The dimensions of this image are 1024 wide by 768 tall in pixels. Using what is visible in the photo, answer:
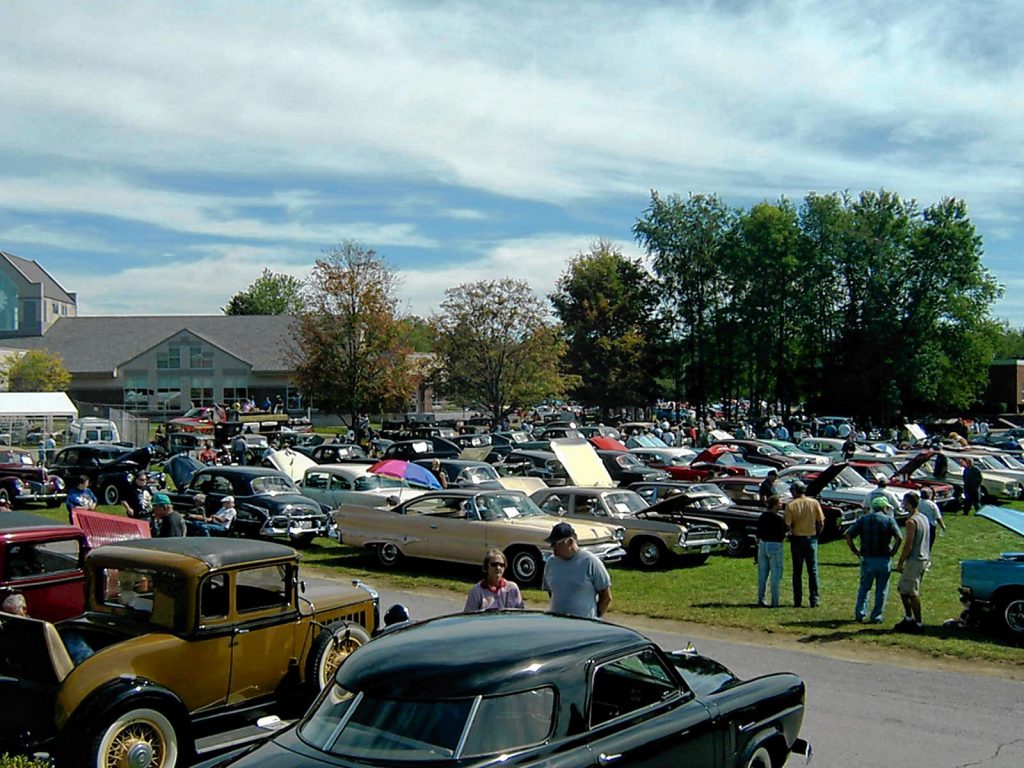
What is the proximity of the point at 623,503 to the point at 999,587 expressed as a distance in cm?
828

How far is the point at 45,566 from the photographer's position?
1050cm

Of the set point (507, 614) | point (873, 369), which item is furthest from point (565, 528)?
point (873, 369)

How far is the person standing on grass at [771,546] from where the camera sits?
548 inches

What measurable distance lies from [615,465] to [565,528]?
75.9 feet

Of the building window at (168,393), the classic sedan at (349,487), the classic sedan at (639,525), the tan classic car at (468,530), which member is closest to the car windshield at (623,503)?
the classic sedan at (639,525)

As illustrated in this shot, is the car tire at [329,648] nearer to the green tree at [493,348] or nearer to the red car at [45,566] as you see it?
the red car at [45,566]

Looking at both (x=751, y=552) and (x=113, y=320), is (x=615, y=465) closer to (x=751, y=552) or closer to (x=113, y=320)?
(x=751, y=552)

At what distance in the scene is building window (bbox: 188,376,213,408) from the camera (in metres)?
73.2

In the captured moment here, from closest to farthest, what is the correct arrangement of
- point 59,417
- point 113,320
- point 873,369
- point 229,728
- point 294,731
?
point 294,731 → point 229,728 → point 59,417 → point 873,369 → point 113,320

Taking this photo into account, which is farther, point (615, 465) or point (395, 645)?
point (615, 465)

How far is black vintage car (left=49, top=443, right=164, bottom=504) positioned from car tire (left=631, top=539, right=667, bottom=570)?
14.1 meters

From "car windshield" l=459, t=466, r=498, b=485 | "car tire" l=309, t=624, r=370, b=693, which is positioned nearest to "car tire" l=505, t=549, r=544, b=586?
"car tire" l=309, t=624, r=370, b=693

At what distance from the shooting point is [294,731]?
5.34m

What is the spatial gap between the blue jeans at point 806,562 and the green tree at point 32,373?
63606 mm
